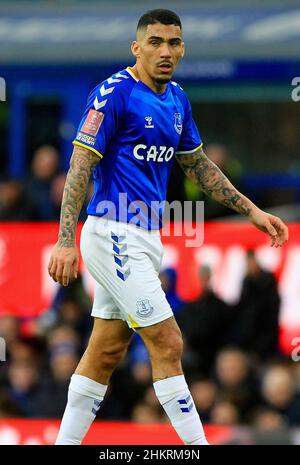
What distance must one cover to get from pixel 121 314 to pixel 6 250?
5.91 m

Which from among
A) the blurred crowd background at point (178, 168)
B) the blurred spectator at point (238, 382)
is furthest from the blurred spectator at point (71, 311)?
the blurred spectator at point (238, 382)

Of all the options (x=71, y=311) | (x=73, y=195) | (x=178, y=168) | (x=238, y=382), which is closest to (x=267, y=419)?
(x=238, y=382)

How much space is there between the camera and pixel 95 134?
670 centimetres

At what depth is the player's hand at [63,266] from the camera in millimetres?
6555

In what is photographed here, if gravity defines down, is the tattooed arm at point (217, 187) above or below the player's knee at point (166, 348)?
above

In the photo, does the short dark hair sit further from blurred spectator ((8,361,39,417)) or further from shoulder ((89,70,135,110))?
blurred spectator ((8,361,39,417))

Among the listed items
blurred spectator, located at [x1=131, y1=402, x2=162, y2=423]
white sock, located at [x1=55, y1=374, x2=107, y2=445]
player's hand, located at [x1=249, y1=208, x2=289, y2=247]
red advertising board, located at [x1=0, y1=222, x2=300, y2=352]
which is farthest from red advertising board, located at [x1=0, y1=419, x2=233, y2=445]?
red advertising board, located at [x1=0, y1=222, x2=300, y2=352]

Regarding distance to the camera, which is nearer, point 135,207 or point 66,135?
point 135,207

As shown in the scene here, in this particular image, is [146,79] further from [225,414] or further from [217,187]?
[225,414]

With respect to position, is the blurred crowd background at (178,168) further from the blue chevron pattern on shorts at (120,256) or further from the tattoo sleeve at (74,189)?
the tattoo sleeve at (74,189)

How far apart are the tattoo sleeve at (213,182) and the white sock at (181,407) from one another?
1.10m

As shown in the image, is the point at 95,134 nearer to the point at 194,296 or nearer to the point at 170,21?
the point at 170,21

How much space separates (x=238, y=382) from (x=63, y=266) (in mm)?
5027
